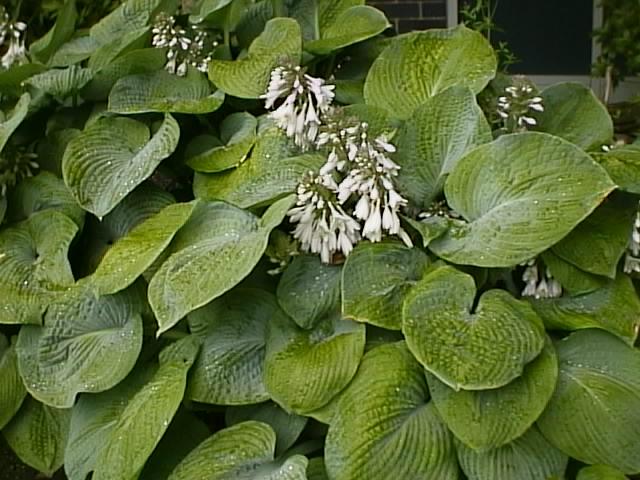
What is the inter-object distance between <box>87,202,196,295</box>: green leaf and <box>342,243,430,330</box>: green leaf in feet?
1.19

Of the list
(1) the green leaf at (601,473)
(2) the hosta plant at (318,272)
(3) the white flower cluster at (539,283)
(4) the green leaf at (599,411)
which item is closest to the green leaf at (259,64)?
(2) the hosta plant at (318,272)

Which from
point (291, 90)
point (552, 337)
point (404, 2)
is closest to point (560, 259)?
point (552, 337)

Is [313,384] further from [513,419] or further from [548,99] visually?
[548,99]

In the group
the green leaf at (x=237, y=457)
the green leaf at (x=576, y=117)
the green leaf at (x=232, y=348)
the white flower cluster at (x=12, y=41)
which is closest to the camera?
the green leaf at (x=237, y=457)

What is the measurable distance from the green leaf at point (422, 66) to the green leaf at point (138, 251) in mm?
517

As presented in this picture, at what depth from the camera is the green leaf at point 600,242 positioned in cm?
154

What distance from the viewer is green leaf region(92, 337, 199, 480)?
1.44 metres

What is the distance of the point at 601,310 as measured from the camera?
5.06ft

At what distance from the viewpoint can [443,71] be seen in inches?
72.2

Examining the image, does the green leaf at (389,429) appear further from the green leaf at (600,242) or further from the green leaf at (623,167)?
the green leaf at (623,167)

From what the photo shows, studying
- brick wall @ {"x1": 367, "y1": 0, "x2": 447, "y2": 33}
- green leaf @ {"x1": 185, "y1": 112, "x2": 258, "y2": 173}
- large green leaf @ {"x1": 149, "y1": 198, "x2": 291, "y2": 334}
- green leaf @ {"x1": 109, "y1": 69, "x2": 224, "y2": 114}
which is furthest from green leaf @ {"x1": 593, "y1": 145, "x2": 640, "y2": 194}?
brick wall @ {"x1": 367, "y1": 0, "x2": 447, "y2": 33}

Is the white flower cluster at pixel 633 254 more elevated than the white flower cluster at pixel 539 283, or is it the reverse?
the white flower cluster at pixel 633 254

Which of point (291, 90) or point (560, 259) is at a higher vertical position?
point (291, 90)

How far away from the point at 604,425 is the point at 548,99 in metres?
0.76
